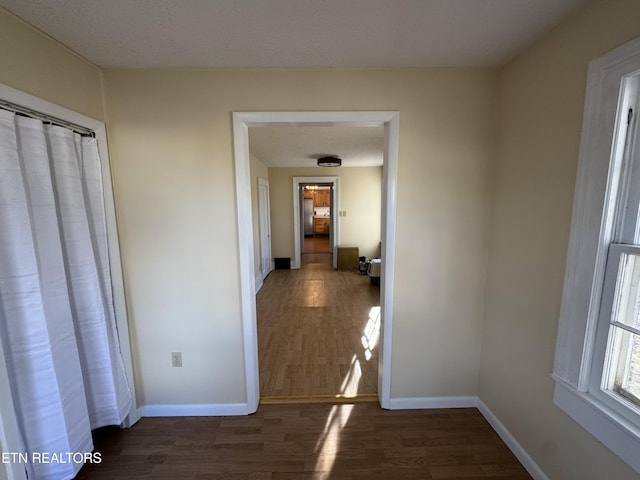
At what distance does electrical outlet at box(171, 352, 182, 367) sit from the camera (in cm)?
182

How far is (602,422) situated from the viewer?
1.04m

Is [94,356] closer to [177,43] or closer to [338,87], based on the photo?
[177,43]

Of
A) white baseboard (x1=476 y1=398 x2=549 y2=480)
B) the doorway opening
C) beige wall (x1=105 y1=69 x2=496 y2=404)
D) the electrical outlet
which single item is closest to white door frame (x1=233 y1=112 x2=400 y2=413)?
beige wall (x1=105 y1=69 x2=496 y2=404)

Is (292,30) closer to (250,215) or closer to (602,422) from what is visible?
(250,215)

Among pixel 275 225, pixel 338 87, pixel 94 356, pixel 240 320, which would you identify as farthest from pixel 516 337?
pixel 275 225

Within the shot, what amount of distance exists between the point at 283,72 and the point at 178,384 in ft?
7.41

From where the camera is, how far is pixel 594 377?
3.64ft

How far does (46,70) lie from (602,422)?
2.97m

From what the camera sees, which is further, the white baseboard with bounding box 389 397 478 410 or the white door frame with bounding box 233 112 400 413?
the white baseboard with bounding box 389 397 478 410

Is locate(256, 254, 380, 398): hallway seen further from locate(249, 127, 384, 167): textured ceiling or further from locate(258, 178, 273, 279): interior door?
locate(249, 127, 384, 167): textured ceiling

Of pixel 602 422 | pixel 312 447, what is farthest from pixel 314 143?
pixel 602 422

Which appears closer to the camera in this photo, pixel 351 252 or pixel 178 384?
pixel 178 384

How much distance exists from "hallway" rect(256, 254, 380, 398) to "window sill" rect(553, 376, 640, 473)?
1.22 m

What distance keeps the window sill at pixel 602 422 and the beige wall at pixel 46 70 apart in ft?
9.31
